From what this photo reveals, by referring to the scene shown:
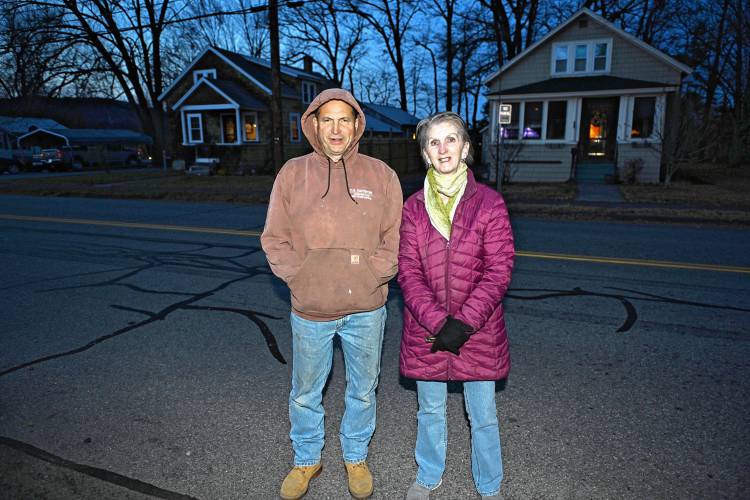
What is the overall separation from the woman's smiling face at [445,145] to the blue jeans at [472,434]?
107cm

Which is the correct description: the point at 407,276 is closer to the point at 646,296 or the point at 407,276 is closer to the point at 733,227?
the point at 646,296

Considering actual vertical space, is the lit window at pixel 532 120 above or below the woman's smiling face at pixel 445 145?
above

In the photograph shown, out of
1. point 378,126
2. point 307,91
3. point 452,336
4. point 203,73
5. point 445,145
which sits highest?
point 203,73

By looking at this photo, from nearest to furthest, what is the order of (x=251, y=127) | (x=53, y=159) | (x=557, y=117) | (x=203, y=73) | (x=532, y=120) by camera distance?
(x=557, y=117)
(x=532, y=120)
(x=251, y=127)
(x=203, y=73)
(x=53, y=159)

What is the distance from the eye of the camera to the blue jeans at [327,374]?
2.62m

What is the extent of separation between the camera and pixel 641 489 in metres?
2.60

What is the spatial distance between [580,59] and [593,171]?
4.80 m

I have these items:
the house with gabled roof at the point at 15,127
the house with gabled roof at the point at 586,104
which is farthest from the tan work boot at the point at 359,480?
the house with gabled roof at the point at 15,127

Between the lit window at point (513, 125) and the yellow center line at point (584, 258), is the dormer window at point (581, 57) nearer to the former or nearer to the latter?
the lit window at point (513, 125)

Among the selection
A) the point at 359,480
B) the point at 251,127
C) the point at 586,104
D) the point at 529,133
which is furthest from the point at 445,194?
the point at 251,127

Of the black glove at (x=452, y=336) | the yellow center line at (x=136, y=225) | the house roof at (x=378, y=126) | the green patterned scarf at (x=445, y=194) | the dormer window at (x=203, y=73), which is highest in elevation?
the dormer window at (x=203, y=73)

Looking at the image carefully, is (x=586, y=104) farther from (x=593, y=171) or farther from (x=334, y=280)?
(x=334, y=280)

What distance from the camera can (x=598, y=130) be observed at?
73.1ft

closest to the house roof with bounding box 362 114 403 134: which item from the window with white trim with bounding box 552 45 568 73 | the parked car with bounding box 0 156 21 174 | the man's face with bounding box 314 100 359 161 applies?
the window with white trim with bounding box 552 45 568 73
